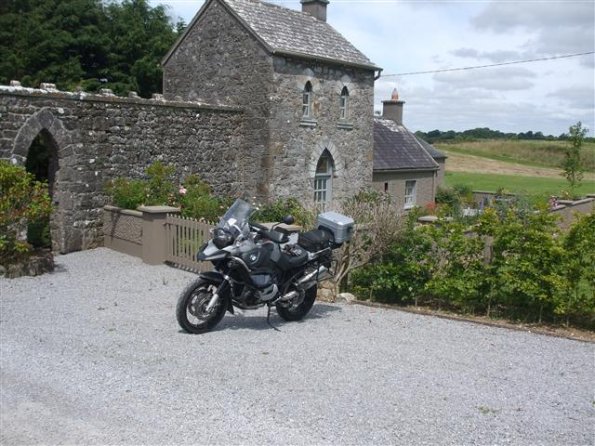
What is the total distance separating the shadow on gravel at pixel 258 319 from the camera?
8.58 m

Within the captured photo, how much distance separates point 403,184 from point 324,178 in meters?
7.11

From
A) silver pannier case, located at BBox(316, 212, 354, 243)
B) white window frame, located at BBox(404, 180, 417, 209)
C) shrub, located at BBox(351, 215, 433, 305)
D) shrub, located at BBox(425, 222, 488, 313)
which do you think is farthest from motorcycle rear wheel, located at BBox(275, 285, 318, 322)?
white window frame, located at BBox(404, 180, 417, 209)

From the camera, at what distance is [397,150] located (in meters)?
28.5

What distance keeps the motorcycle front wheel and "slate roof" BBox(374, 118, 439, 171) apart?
18201mm

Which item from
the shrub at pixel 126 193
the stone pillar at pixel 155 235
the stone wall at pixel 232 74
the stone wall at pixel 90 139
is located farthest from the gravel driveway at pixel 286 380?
the stone wall at pixel 232 74

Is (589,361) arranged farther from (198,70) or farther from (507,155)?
(507,155)

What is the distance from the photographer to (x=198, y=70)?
20703mm

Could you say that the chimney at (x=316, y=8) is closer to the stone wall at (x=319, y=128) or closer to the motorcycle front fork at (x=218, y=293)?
the stone wall at (x=319, y=128)

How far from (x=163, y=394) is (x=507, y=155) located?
76.9 metres

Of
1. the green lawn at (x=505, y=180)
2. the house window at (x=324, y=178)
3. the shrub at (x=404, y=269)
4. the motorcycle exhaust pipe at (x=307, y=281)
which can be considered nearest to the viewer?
the motorcycle exhaust pipe at (x=307, y=281)

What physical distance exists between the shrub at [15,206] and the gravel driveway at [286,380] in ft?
7.87

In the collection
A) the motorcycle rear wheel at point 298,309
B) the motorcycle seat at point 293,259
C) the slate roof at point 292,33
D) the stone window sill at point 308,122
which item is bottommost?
the motorcycle rear wheel at point 298,309

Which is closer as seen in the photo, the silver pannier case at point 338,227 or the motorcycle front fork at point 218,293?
the motorcycle front fork at point 218,293

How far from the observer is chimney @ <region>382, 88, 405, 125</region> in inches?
1225
